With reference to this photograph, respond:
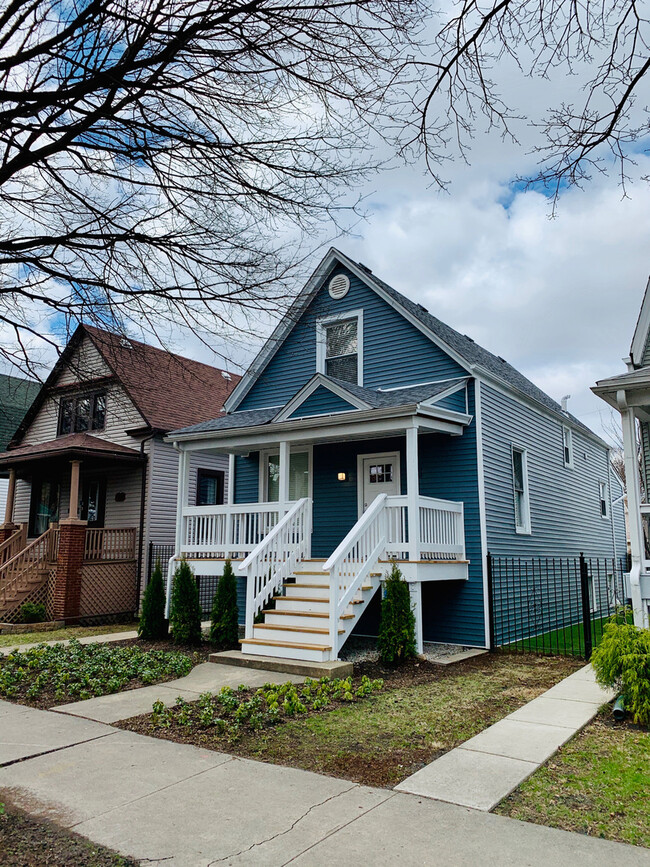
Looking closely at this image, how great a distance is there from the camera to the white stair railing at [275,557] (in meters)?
10.0

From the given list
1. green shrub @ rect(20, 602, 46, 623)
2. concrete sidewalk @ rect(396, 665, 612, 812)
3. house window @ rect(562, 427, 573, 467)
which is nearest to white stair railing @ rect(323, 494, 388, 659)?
concrete sidewalk @ rect(396, 665, 612, 812)

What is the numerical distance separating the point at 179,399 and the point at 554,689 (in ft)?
45.8

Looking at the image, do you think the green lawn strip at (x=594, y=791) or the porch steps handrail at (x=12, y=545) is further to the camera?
the porch steps handrail at (x=12, y=545)

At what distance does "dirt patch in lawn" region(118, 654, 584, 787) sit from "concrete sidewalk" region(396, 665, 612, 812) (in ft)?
0.56

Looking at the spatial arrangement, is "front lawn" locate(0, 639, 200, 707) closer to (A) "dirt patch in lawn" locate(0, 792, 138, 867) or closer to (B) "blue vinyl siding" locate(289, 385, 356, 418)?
(A) "dirt patch in lawn" locate(0, 792, 138, 867)

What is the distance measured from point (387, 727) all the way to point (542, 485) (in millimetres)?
9439

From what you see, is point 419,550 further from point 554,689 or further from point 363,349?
point 363,349

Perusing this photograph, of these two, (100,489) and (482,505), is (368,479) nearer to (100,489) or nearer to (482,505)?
(482,505)

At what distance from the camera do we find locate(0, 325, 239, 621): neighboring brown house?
1550cm

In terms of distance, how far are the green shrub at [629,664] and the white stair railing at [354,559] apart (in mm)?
3493

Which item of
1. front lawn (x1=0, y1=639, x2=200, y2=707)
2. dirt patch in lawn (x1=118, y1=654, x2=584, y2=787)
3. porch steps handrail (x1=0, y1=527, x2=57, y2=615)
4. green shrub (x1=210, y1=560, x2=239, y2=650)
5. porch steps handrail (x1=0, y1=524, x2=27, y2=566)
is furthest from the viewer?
porch steps handrail (x1=0, y1=524, x2=27, y2=566)

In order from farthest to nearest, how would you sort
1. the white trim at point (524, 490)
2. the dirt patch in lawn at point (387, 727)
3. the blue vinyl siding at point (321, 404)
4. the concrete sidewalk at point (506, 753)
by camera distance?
the white trim at point (524, 490) < the blue vinyl siding at point (321, 404) < the dirt patch in lawn at point (387, 727) < the concrete sidewalk at point (506, 753)

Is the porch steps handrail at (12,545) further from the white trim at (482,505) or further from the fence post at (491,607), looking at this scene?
the fence post at (491,607)

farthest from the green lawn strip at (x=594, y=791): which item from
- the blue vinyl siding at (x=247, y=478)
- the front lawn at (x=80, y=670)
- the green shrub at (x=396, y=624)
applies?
the blue vinyl siding at (x=247, y=478)
